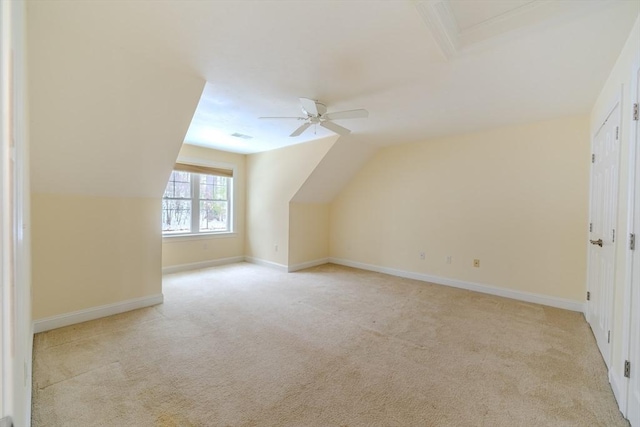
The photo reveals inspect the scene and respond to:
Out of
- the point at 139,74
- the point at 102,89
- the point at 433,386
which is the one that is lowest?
the point at 433,386

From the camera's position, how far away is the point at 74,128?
2.32 meters

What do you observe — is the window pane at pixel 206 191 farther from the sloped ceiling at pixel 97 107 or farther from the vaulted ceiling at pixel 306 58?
the vaulted ceiling at pixel 306 58

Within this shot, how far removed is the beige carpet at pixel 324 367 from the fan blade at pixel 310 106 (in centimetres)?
227

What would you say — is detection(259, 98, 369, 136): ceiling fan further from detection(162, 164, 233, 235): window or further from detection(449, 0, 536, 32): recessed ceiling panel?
detection(162, 164, 233, 235): window

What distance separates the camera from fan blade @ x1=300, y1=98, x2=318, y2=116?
8.33 feet

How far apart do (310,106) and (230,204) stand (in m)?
3.78

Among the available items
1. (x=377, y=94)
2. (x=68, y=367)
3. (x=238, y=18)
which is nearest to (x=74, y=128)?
(x=238, y=18)

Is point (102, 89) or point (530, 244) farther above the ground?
point (102, 89)

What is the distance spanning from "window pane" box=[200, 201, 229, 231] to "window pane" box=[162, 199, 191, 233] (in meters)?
0.27

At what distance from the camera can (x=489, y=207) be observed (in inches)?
152

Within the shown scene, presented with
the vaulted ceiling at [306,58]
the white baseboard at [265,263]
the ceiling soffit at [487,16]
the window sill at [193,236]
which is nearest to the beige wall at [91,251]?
the vaulted ceiling at [306,58]

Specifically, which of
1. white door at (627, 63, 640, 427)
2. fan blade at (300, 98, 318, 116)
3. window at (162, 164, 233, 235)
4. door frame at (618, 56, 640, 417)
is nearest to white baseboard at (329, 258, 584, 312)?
door frame at (618, 56, 640, 417)

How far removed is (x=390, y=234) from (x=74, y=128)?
14.8 ft

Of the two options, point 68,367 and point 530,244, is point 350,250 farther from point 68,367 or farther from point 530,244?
point 68,367
